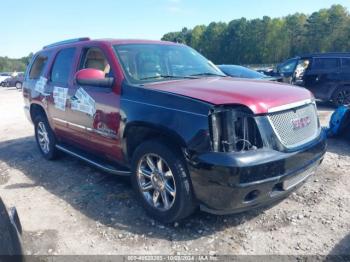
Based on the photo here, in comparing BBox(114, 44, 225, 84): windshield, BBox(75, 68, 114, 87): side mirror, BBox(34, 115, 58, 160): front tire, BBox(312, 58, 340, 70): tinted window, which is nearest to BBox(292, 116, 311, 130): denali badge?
BBox(114, 44, 225, 84): windshield

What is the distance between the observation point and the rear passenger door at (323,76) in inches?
396

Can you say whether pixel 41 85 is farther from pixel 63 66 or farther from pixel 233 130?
pixel 233 130

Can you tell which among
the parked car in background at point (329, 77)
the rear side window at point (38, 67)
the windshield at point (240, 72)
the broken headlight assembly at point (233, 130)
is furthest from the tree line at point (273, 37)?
the broken headlight assembly at point (233, 130)

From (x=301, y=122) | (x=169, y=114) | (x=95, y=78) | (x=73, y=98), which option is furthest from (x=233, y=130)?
(x=73, y=98)

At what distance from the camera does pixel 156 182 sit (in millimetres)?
3561

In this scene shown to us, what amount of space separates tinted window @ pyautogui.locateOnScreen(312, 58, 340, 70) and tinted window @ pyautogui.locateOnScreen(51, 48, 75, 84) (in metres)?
8.12

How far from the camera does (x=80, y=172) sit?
5.33 m

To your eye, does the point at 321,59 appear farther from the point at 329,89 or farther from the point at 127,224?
the point at 127,224

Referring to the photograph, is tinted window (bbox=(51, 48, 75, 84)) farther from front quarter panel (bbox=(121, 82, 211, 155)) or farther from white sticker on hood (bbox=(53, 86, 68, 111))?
front quarter panel (bbox=(121, 82, 211, 155))

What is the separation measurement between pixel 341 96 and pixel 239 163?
855cm

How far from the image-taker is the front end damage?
2.87m

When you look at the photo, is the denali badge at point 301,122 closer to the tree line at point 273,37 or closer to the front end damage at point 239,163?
the front end damage at point 239,163

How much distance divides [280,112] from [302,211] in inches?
50.3

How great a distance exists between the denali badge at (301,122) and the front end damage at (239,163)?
0.28 metres
